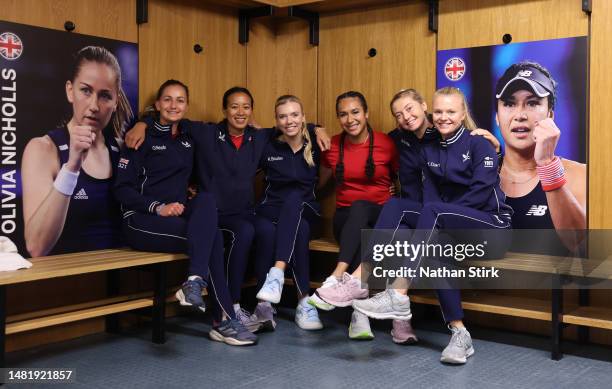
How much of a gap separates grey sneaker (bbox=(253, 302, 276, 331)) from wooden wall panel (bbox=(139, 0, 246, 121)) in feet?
4.23

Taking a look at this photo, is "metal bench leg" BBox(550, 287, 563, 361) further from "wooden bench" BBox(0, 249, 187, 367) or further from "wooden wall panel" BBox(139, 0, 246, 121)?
"wooden wall panel" BBox(139, 0, 246, 121)

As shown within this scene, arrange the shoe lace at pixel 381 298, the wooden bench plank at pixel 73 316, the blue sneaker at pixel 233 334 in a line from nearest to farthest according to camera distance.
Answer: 1. the wooden bench plank at pixel 73 316
2. the shoe lace at pixel 381 298
3. the blue sneaker at pixel 233 334

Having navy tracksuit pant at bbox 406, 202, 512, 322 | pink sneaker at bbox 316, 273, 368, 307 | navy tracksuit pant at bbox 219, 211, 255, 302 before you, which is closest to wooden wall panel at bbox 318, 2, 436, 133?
navy tracksuit pant at bbox 406, 202, 512, 322

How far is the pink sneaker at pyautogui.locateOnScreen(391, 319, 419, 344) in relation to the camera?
3506mm

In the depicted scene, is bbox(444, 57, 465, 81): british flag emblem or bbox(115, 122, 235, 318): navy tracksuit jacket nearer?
bbox(115, 122, 235, 318): navy tracksuit jacket

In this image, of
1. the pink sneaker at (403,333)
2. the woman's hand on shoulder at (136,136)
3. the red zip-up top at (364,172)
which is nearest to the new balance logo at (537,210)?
the red zip-up top at (364,172)

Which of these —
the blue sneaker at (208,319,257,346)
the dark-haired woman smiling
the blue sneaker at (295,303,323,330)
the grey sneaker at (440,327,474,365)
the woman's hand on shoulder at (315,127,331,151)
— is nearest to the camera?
the grey sneaker at (440,327,474,365)

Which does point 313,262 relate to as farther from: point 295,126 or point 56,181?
point 56,181

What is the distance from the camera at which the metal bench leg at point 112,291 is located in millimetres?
3748

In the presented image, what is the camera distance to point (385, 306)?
3275mm

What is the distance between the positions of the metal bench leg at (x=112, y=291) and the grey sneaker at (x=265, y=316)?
75cm

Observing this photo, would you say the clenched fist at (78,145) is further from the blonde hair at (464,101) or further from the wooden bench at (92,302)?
the blonde hair at (464,101)

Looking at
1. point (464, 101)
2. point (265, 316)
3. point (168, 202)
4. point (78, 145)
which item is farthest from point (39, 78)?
point (464, 101)

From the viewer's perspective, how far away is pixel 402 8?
4.27 metres
